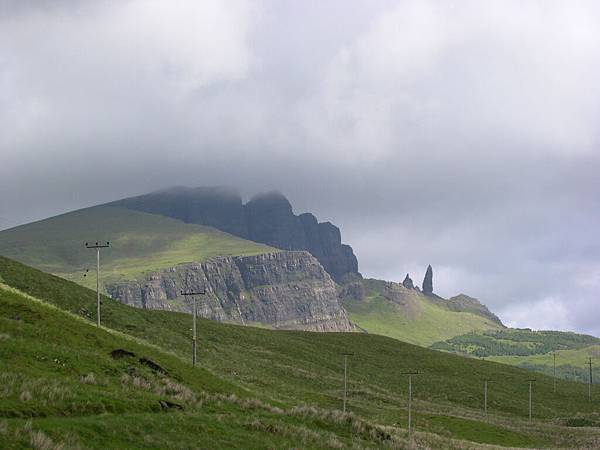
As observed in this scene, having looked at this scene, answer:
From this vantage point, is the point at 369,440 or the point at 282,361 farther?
the point at 282,361

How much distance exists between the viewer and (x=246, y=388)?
7706 centimetres

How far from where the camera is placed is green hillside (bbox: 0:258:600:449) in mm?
34438

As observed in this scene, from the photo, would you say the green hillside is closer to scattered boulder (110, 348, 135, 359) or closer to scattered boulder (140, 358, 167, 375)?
scattered boulder (140, 358, 167, 375)

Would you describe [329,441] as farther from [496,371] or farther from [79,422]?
[496,371]

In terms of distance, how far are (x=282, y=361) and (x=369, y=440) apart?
86539 mm

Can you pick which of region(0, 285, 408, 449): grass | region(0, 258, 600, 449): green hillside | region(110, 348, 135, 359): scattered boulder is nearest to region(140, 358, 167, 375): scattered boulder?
region(0, 285, 408, 449): grass

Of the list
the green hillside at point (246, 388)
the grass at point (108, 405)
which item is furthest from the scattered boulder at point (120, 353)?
the green hillside at point (246, 388)

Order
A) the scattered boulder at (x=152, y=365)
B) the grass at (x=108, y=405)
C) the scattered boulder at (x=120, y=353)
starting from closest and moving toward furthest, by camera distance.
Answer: the grass at (x=108, y=405)
the scattered boulder at (x=120, y=353)
the scattered boulder at (x=152, y=365)

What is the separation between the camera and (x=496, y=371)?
18612 centimetres

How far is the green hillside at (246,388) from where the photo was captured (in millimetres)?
34438

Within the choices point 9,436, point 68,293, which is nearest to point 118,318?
point 68,293

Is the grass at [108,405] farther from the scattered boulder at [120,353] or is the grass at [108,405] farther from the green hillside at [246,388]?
the scattered boulder at [120,353]

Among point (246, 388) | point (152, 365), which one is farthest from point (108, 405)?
point (246, 388)

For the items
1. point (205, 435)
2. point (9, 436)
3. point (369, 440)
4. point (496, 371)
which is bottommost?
point (496, 371)
